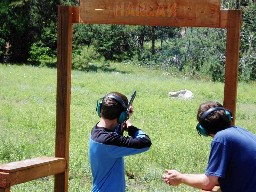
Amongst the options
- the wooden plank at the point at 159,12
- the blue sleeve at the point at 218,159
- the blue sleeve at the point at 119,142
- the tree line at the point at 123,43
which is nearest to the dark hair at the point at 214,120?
the blue sleeve at the point at 218,159

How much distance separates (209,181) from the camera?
3521 millimetres

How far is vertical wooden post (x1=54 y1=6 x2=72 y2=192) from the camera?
482 centimetres

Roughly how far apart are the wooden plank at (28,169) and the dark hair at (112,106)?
0.78 m

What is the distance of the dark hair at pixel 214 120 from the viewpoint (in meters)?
3.59

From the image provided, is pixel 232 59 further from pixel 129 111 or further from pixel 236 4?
pixel 236 4

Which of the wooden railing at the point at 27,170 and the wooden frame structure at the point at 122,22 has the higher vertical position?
the wooden frame structure at the point at 122,22

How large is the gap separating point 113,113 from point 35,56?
1134 inches

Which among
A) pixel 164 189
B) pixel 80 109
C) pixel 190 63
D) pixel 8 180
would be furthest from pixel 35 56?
pixel 8 180

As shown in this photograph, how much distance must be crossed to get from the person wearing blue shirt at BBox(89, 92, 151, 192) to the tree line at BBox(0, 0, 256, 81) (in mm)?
21678

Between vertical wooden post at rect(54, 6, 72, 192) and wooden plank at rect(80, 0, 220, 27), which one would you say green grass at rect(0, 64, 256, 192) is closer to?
vertical wooden post at rect(54, 6, 72, 192)

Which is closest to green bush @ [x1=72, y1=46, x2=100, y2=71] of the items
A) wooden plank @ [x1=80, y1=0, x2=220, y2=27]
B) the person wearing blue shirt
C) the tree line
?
the tree line

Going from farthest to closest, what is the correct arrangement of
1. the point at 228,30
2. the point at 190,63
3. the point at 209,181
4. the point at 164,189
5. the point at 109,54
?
the point at 109,54 < the point at 190,63 < the point at 164,189 < the point at 228,30 < the point at 209,181

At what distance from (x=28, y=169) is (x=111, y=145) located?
31.4 inches

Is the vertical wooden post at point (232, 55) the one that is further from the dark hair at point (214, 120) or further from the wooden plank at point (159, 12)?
the dark hair at point (214, 120)
